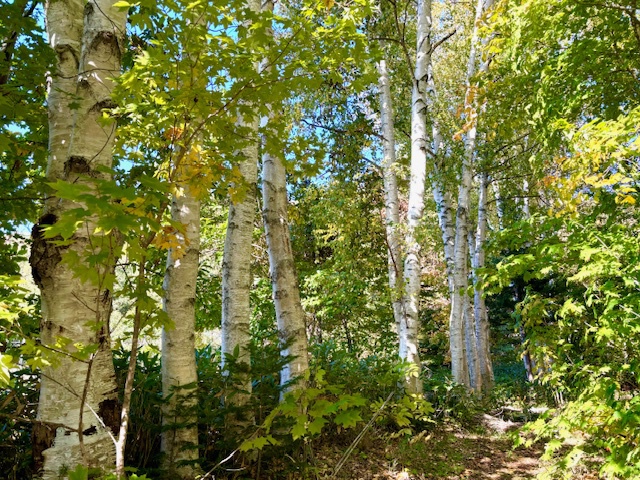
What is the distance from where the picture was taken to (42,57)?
2725 millimetres

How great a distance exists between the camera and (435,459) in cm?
451

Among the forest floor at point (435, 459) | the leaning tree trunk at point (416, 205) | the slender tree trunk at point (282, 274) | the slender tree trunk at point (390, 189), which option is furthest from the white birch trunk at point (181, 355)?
the slender tree trunk at point (390, 189)

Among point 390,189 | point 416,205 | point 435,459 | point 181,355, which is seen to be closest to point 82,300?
point 181,355

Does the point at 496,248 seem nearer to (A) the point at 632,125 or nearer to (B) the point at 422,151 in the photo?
(A) the point at 632,125

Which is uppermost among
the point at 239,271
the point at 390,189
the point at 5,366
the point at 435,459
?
the point at 390,189

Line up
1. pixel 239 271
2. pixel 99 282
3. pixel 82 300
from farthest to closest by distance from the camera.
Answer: pixel 239 271
pixel 82 300
pixel 99 282

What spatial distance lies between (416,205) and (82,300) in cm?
480

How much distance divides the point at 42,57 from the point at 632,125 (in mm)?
4041

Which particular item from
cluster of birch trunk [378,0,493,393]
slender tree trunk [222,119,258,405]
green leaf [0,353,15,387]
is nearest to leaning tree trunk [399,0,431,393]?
cluster of birch trunk [378,0,493,393]

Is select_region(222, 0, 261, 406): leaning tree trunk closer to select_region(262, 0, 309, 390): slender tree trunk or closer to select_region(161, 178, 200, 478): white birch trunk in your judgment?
select_region(262, 0, 309, 390): slender tree trunk

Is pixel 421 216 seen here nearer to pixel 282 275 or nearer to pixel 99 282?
pixel 282 275

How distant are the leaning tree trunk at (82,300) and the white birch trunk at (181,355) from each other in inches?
28.2

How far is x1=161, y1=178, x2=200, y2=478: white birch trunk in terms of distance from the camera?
101 inches

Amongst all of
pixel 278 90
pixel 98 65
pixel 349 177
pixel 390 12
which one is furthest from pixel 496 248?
pixel 390 12
